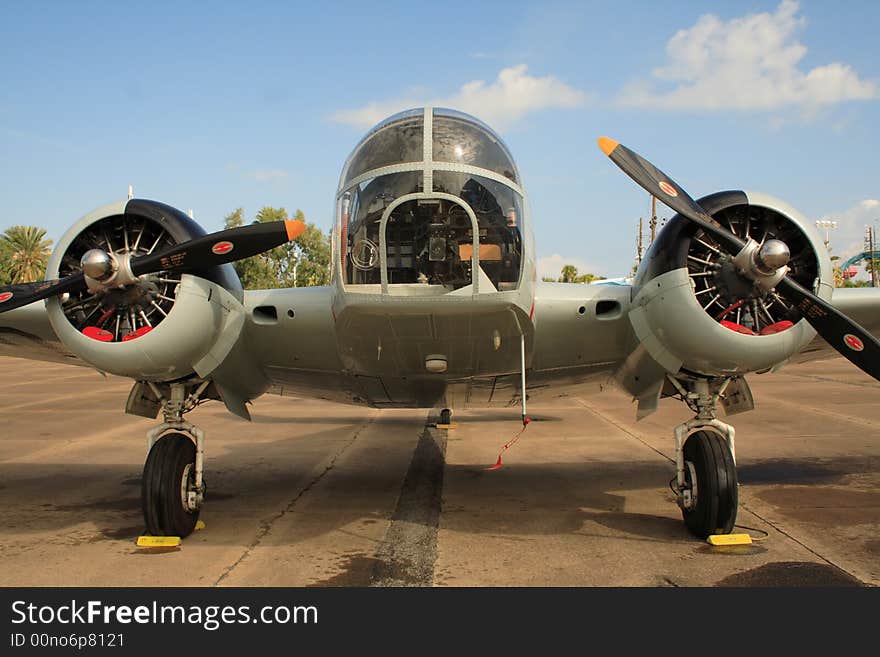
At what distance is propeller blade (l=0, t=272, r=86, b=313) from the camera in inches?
230

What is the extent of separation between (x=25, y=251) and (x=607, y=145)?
72348 millimetres

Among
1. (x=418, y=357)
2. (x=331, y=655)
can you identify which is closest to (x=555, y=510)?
(x=418, y=357)

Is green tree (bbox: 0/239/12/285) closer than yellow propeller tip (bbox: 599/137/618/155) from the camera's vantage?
No

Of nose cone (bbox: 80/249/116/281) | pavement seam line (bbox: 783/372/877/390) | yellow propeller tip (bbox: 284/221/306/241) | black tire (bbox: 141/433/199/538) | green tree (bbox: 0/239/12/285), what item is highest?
green tree (bbox: 0/239/12/285)

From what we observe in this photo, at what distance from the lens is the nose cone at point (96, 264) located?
5445mm

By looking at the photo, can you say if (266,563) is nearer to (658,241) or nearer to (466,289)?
(466,289)

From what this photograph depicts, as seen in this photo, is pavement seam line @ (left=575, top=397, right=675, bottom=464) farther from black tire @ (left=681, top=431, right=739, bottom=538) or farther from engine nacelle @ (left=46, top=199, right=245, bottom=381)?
engine nacelle @ (left=46, top=199, right=245, bottom=381)

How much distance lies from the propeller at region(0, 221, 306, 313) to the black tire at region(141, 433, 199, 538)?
1.75 meters

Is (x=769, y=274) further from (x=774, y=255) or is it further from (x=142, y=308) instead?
(x=142, y=308)

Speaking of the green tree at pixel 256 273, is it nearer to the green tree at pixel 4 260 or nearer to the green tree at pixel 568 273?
the green tree at pixel 4 260

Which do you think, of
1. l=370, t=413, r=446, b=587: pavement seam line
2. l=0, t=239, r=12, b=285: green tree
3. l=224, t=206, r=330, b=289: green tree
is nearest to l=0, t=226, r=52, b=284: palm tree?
l=0, t=239, r=12, b=285: green tree

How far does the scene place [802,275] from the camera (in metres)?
6.04

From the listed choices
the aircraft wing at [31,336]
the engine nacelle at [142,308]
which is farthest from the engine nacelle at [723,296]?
the aircraft wing at [31,336]

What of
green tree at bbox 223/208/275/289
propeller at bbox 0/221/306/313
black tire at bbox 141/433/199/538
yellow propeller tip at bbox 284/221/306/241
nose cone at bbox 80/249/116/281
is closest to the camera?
nose cone at bbox 80/249/116/281
